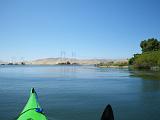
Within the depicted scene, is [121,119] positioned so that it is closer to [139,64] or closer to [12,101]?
[12,101]

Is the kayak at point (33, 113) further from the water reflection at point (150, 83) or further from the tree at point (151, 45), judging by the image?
the tree at point (151, 45)

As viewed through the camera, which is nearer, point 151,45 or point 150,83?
point 150,83

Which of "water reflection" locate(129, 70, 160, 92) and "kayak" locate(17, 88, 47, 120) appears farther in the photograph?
"water reflection" locate(129, 70, 160, 92)

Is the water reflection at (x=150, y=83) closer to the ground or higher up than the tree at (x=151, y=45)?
closer to the ground

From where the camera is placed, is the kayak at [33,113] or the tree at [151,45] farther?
the tree at [151,45]

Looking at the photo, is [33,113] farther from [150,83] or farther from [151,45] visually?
[151,45]

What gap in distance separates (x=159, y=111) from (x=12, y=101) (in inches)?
→ 532

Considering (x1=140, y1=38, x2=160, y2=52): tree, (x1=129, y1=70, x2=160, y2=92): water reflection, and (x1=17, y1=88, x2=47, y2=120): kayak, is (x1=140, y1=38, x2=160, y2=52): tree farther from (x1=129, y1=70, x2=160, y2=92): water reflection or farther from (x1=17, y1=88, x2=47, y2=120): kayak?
(x1=17, y1=88, x2=47, y2=120): kayak

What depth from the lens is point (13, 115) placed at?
61.5 feet

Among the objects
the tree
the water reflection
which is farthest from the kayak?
the tree

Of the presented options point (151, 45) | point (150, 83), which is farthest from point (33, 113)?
point (151, 45)

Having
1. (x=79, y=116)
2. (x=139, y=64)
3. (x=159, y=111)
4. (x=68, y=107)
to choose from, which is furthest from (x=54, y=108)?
(x=139, y=64)

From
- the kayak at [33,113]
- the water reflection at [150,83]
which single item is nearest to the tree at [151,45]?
the water reflection at [150,83]

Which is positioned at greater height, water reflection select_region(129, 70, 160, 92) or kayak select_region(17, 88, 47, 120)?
kayak select_region(17, 88, 47, 120)
